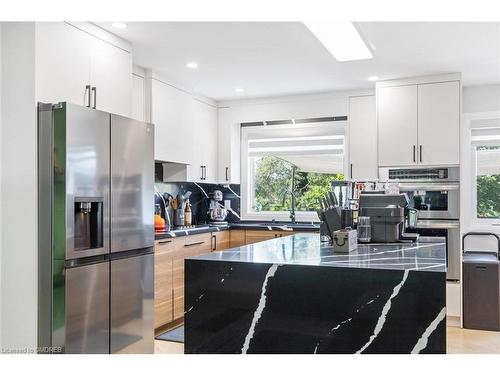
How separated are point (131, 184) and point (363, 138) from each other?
271 cm

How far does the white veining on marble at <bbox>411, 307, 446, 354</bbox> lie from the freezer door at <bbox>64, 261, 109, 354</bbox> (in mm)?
1833

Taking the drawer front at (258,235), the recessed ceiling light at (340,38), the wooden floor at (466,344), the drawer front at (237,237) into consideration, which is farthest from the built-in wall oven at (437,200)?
the recessed ceiling light at (340,38)

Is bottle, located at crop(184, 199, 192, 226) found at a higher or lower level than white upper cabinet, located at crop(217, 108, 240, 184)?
lower

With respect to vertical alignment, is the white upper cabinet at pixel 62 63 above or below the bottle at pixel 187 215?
above

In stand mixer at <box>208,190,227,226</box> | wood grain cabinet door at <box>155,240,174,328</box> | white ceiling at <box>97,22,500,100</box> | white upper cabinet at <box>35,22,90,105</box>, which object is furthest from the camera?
stand mixer at <box>208,190,227,226</box>

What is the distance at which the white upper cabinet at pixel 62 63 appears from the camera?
2771 millimetres

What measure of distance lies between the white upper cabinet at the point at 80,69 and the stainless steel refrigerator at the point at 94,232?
21cm

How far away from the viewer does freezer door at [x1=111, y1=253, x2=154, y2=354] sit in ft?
9.96

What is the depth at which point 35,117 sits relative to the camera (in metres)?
2.72

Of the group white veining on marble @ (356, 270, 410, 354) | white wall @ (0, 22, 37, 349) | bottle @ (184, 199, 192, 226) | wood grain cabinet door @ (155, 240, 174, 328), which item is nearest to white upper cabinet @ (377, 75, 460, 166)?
bottle @ (184, 199, 192, 226)

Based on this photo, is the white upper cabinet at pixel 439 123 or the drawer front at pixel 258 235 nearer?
the white upper cabinet at pixel 439 123

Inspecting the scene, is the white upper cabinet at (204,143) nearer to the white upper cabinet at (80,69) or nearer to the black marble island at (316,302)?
→ the white upper cabinet at (80,69)

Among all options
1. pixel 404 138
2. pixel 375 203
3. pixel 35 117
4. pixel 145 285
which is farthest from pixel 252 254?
pixel 404 138

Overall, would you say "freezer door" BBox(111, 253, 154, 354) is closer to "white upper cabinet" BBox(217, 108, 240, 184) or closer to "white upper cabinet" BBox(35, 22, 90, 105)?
"white upper cabinet" BBox(35, 22, 90, 105)
